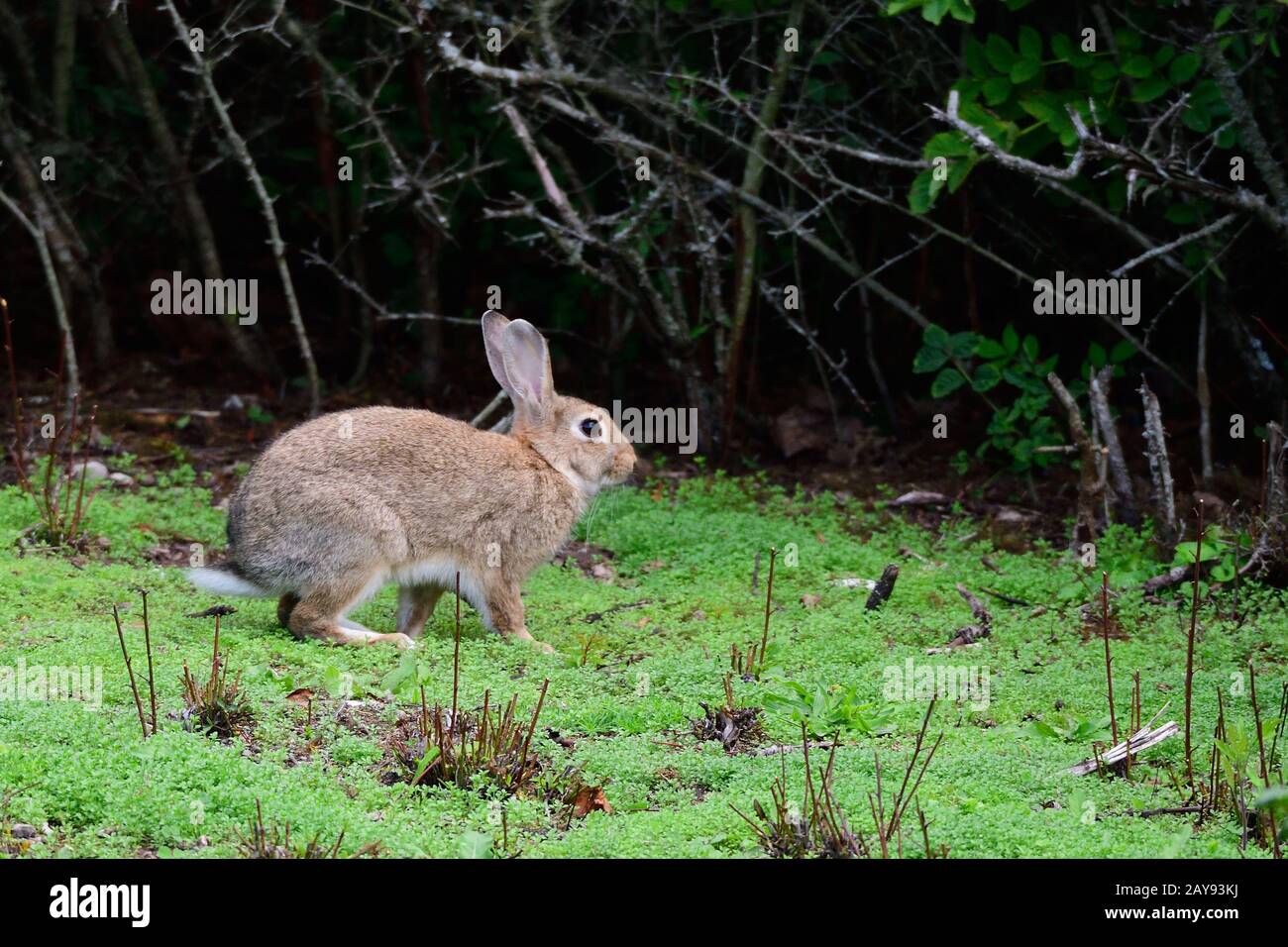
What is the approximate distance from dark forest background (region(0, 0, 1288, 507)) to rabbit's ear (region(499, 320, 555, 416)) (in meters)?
1.86

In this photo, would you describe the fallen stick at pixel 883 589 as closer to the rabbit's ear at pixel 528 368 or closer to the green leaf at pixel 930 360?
the rabbit's ear at pixel 528 368

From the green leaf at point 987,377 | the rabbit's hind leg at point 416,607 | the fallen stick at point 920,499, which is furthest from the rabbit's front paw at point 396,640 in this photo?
the green leaf at point 987,377

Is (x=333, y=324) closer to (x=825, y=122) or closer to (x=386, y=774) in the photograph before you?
(x=825, y=122)

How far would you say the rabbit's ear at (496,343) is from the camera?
8320 millimetres

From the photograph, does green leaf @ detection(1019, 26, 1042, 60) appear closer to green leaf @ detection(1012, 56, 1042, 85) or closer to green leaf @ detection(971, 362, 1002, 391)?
green leaf @ detection(1012, 56, 1042, 85)

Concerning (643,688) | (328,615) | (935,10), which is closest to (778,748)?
(643,688)

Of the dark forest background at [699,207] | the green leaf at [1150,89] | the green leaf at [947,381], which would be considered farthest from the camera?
the green leaf at [947,381]

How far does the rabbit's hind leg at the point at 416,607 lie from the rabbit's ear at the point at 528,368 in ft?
3.95

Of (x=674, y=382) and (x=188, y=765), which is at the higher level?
(x=674, y=382)

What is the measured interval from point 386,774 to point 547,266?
8337 mm

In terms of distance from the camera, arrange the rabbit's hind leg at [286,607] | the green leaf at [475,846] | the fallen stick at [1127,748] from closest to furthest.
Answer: the green leaf at [475,846] < the fallen stick at [1127,748] < the rabbit's hind leg at [286,607]

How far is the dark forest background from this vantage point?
9750 mm

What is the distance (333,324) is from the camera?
13.6 m
